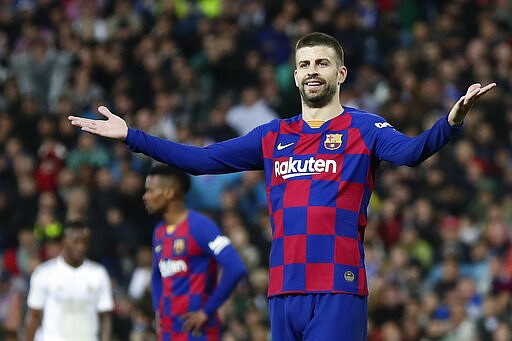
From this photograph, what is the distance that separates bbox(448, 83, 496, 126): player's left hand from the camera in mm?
6129

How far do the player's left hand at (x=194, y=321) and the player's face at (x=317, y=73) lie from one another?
9.25ft

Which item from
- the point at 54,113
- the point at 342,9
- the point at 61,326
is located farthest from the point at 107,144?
the point at 61,326

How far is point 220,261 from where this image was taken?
30.5ft

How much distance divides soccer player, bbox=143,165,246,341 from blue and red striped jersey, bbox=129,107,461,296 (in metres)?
2.45

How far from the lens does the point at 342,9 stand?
1970 cm

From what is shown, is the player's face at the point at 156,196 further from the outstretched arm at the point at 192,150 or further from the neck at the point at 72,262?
the outstretched arm at the point at 192,150

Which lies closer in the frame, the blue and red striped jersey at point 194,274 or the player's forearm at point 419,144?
the player's forearm at point 419,144

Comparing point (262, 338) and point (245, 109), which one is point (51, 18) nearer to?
point (245, 109)

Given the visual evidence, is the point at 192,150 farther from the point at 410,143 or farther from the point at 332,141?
the point at 410,143

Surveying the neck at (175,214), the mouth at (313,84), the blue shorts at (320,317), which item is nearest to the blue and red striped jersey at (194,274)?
the neck at (175,214)

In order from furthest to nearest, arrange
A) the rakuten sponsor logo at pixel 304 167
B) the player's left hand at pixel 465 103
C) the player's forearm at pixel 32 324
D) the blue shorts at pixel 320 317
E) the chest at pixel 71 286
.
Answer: the chest at pixel 71 286 → the player's forearm at pixel 32 324 → the rakuten sponsor logo at pixel 304 167 → the blue shorts at pixel 320 317 → the player's left hand at pixel 465 103

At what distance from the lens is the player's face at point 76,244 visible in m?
11.0

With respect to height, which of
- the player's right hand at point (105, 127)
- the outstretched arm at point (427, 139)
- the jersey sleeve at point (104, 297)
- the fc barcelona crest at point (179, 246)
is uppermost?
the player's right hand at point (105, 127)

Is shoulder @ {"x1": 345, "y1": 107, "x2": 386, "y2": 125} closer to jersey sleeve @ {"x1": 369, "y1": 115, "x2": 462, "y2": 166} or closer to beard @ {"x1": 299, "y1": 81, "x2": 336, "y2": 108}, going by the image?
jersey sleeve @ {"x1": 369, "y1": 115, "x2": 462, "y2": 166}
